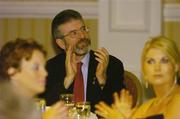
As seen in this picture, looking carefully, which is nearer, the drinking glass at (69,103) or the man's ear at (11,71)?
the man's ear at (11,71)

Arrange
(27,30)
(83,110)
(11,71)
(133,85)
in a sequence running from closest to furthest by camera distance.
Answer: (11,71), (83,110), (133,85), (27,30)

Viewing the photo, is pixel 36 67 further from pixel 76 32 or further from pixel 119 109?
pixel 76 32

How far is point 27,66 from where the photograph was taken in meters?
1.30

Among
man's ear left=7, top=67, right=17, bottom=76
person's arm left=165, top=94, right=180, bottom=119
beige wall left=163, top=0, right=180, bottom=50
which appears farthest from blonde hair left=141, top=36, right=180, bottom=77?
beige wall left=163, top=0, right=180, bottom=50

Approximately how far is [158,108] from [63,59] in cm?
91

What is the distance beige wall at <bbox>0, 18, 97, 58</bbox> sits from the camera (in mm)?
3178

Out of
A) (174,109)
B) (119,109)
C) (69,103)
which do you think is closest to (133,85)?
(69,103)

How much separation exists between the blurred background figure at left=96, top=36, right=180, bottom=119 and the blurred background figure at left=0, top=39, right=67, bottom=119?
19 centimetres

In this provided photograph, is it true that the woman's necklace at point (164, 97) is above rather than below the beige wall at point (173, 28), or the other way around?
below

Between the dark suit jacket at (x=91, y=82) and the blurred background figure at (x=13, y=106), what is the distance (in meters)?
1.02

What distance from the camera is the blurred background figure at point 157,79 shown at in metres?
1.42

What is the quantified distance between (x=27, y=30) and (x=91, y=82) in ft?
4.28

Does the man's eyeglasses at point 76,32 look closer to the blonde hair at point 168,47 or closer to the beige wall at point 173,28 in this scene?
the blonde hair at point 168,47

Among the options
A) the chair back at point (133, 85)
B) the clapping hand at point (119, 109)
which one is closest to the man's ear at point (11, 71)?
the clapping hand at point (119, 109)
